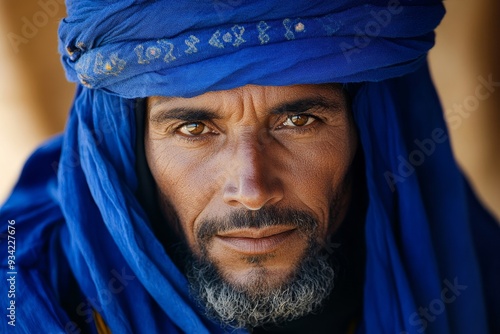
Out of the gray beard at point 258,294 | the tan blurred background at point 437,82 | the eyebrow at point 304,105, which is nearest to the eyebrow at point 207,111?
the eyebrow at point 304,105

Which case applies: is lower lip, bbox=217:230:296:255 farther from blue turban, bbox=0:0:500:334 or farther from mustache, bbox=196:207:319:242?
blue turban, bbox=0:0:500:334

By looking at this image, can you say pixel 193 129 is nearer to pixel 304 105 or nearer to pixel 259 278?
pixel 304 105

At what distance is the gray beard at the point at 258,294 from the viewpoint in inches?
76.5

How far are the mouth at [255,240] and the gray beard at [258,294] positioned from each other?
0.24ft

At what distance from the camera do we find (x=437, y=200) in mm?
2141

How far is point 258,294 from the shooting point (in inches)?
76.5

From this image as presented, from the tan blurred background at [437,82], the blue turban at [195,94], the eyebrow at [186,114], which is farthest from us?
the tan blurred background at [437,82]

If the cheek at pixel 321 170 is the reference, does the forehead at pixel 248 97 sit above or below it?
above

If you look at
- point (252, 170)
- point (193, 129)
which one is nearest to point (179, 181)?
point (193, 129)

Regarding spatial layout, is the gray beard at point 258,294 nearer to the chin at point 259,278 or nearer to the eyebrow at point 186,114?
the chin at point 259,278

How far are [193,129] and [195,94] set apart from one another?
16cm

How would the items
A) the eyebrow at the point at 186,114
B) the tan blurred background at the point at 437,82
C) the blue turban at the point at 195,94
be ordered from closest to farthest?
the blue turban at the point at 195,94 < the eyebrow at the point at 186,114 < the tan blurred background at the point at 437,82

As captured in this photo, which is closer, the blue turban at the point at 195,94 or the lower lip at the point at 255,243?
the blue turban at the point at 195,94

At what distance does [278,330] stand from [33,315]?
766 millimetres
